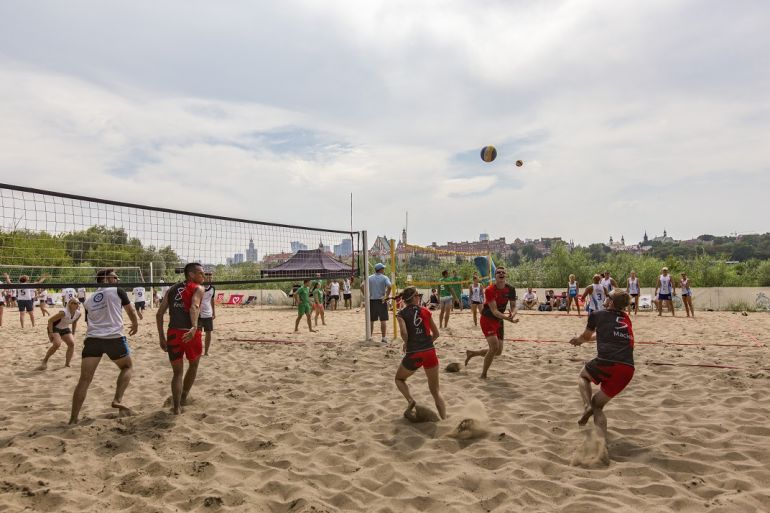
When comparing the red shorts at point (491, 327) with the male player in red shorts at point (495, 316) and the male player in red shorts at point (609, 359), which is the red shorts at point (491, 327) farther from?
the male player in red shorts at point (609, 359)

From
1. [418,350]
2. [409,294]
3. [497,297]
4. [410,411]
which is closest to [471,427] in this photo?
[410,411]

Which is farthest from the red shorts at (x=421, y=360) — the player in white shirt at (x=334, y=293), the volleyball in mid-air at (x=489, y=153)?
the player in white shirt at (x=334, y=293)

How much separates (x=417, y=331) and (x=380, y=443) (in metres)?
1.15

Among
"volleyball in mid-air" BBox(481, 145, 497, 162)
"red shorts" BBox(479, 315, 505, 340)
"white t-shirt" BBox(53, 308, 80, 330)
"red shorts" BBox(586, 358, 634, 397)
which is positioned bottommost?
"red shorts" BBox(586, 358, 634, 397)

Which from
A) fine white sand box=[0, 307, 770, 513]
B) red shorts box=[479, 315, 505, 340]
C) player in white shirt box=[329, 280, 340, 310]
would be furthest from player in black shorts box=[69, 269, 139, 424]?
player in white shirt box=[329, 280, 340, 310]

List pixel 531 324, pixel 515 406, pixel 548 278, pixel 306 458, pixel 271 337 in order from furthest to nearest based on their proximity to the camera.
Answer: pixel 548 278 < pixel 531 324 < pixel 271 337 < pixel 515 406 < pixel 306 458

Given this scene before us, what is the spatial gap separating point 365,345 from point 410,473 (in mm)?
5855

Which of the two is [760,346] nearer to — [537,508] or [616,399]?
[616,399]

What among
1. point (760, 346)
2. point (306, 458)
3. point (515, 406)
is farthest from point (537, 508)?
point (760, 346)

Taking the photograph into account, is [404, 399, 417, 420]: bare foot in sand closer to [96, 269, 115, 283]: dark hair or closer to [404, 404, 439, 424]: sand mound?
[404, 404, 439, 424]: sand mound

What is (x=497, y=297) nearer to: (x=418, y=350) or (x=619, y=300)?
(x=418, y=350)

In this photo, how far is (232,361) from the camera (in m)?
8.16

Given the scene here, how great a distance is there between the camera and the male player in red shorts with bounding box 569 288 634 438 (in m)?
4.33

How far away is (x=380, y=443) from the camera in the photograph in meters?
4.39
